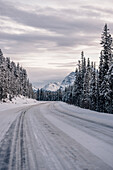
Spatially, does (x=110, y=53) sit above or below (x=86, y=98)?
above

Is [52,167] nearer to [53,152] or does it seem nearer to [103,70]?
[53,152]

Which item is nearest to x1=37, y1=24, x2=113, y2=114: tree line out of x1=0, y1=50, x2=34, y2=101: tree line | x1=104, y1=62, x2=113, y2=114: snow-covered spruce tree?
x1=104, y1=62, x2=113, y2=114: snow-covered spruce tree

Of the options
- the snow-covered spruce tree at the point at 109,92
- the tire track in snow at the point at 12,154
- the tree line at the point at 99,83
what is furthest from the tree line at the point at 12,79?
the tire track in snow at the point at 12,154

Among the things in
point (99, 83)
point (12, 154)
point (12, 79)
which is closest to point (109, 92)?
point (99, 83)

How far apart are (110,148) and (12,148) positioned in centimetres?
282

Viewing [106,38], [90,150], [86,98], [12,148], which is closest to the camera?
[90,150]

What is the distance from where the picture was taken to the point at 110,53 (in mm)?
36625

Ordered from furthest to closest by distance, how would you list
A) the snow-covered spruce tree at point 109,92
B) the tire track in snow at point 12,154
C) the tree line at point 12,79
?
the tree line at point 12,79, the snow-covered spruce tree at point 109,92, the tire track in snow at point 12,154

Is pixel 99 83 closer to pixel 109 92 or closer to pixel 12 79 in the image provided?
pixel 109 92

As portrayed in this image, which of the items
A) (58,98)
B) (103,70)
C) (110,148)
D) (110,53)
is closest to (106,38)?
(110,53)

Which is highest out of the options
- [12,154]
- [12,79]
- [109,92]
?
[12,79]

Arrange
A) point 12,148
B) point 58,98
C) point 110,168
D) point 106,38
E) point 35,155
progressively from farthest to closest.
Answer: point 58,98 < point 106,38 < point 12,148 < point 35,155 < point 110,168

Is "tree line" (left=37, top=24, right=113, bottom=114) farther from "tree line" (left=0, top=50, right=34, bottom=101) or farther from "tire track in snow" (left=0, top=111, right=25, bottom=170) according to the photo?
"tire track in snow" (left=0, top=111, right=25, bottom=170)

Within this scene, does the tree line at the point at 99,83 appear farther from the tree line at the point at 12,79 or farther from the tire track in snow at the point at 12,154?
the tire track in snow at the point at 12,154
